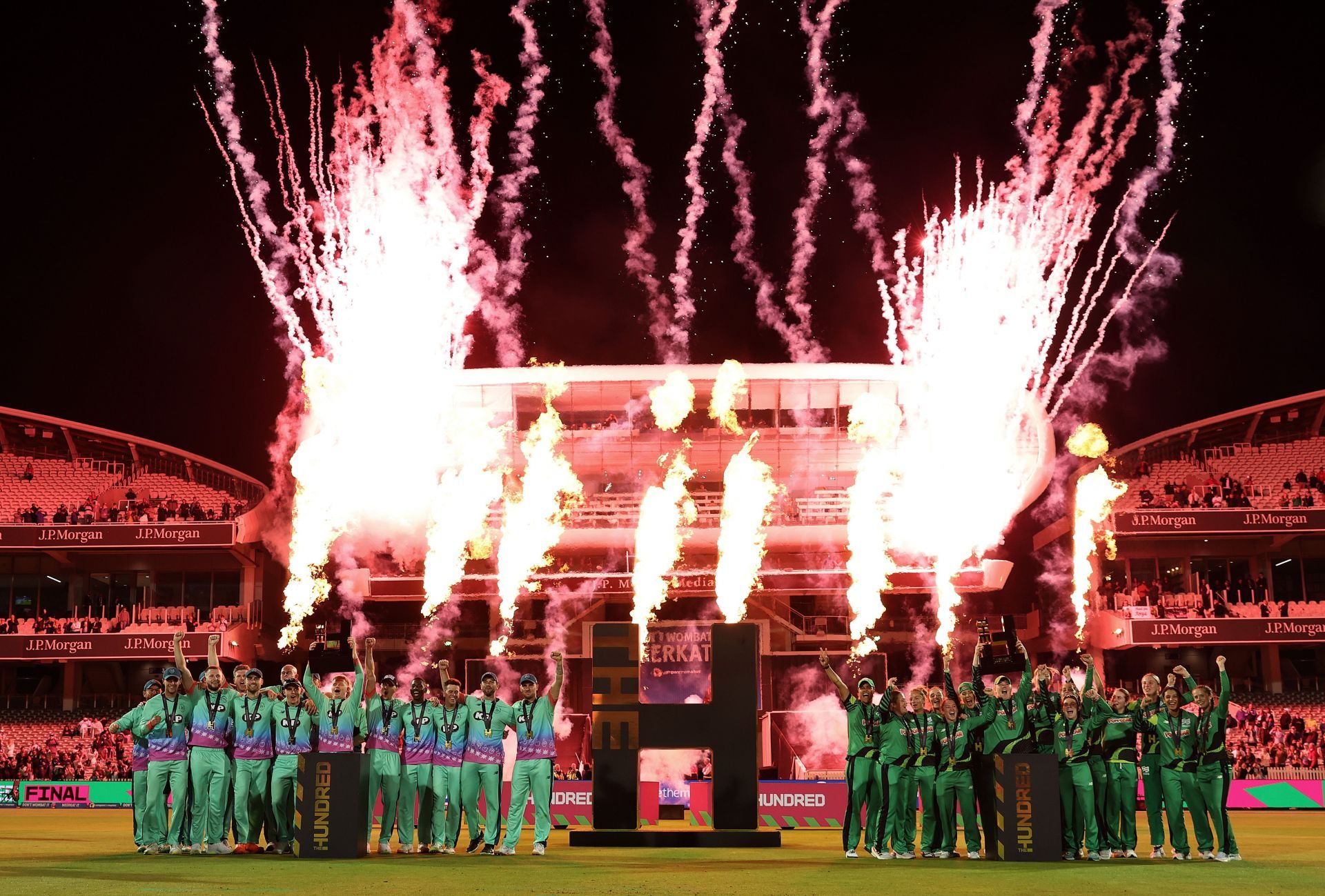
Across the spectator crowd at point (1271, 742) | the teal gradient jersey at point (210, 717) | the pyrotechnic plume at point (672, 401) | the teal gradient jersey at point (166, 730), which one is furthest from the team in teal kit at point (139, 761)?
the pyrotechnic plume at point (672, 401)

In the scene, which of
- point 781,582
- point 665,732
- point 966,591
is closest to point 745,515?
point 781,582

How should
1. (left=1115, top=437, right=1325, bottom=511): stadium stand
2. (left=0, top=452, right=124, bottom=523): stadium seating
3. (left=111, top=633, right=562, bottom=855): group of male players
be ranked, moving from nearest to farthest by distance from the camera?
(left=111, top=633, right=562, bottom=855): group of male players → (left=1115, top=437, right=1325, bottom=511): stadium stand → (left=0, top=452, right=124, bottom=523): stadium seating

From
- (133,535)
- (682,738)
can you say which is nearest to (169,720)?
(682,738)

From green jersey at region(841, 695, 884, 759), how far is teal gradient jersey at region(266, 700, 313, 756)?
6176 millimetres

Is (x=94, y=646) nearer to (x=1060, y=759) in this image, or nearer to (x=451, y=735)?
(x=451, y=735)

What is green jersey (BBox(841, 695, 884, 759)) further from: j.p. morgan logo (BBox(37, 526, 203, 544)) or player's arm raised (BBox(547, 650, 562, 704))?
j.p. morgan logo (BBox(37, 526, 203, 544))

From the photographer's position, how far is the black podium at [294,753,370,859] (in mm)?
13164

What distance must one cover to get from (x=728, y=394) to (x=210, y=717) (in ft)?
103

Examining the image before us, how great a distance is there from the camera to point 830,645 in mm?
42781

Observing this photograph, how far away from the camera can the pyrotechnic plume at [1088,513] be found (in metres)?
42.2

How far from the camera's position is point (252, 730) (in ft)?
47.3

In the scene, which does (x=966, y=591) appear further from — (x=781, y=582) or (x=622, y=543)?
(x=622, y=543)

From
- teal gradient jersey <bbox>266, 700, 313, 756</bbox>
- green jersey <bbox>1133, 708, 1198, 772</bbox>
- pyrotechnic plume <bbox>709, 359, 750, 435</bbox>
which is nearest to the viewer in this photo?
green jersey <bbox>1133, 708, 1198, 772</bbox>

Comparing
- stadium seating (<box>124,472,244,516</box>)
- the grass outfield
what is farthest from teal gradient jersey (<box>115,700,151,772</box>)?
stadium seating (<box>124,472,244,516</box>)
